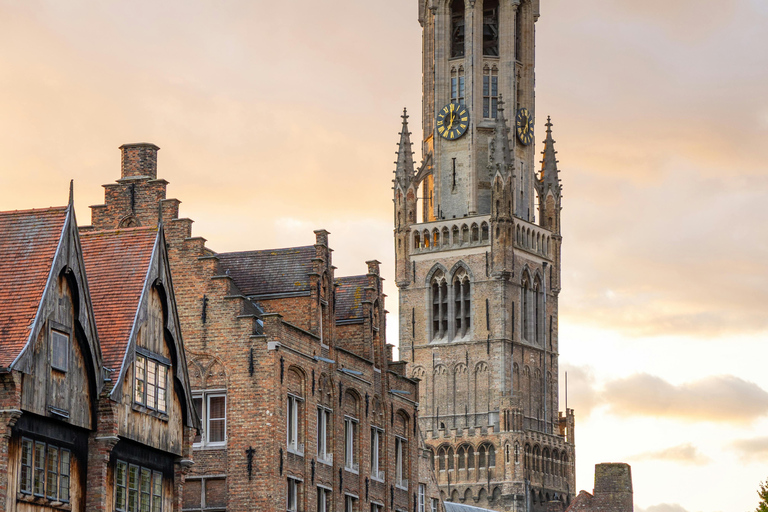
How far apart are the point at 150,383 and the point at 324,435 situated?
12.7 m

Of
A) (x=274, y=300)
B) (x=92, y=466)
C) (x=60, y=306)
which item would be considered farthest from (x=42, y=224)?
(x=274, y=300)

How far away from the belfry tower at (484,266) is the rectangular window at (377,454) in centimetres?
8770

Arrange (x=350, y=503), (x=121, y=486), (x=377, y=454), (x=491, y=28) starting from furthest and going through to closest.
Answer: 1. (x=491, y=28)
2. (x=377, y=454)
3. (x=350, y=503)
4. (x=121, y=486)

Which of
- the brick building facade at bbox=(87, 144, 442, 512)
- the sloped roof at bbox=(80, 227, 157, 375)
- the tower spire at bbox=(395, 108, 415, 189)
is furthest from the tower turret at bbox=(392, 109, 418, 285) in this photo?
the sloped roof at bbox=(80, 227, 157, 375)

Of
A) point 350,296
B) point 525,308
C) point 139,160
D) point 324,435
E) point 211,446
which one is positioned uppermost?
point 525,308

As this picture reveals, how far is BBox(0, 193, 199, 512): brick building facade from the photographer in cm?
4325

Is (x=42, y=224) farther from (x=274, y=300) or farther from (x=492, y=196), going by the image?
(x=492, y=196)

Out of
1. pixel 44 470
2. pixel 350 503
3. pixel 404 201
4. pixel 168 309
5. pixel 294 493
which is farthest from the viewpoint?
pixel 404 201

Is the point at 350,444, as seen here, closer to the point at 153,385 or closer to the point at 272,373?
the point at 272,373

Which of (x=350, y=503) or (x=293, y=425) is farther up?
(x=293, y=425)

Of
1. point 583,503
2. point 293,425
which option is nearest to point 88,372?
point 293,425

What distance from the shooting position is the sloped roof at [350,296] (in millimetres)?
66000

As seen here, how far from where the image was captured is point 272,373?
5594 cm

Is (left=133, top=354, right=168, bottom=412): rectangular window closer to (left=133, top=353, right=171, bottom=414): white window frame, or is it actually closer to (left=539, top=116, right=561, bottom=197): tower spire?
(left=133, top=353, right=171, bottom=414): white window frame
